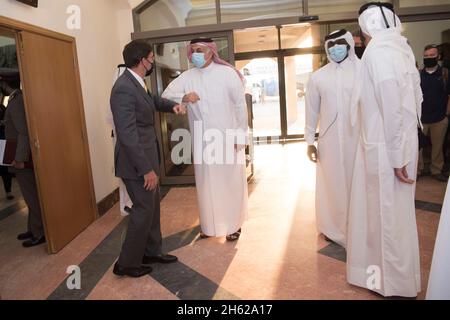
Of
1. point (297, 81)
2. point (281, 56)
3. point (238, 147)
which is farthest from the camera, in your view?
point (297, 81)

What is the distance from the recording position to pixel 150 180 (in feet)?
7.25

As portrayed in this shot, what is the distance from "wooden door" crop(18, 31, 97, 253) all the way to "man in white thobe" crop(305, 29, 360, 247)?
79.8 inches

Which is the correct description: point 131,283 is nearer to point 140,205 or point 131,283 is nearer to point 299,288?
point 140,205

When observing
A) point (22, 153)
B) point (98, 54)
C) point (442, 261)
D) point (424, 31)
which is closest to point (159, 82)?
point (98, 54)

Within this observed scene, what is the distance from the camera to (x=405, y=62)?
1.76 m

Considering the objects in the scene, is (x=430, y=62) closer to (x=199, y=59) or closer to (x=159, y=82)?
(x=199, y=59)

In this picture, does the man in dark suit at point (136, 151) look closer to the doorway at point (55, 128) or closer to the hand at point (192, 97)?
the hand at point (192, 97)

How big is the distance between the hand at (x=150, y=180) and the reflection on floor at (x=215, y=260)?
621 millimetres

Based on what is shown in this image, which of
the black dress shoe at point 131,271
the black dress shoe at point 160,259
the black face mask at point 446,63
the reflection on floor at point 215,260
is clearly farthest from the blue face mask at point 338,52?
the black face mask at point 446,63

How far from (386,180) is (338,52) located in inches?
40.3

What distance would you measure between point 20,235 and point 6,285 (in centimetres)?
96

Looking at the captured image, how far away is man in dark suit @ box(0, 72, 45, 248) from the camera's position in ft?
9.47

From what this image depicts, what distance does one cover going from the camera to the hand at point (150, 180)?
219cm
